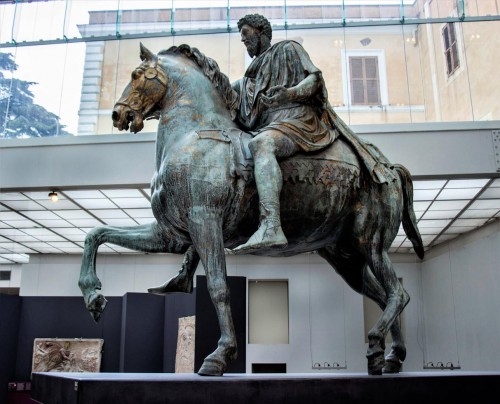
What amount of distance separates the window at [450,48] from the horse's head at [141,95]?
36.5 feet

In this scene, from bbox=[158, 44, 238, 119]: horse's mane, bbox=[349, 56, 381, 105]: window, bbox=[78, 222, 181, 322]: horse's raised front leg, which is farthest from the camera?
bbox=[349, 56, 381, 105]: window

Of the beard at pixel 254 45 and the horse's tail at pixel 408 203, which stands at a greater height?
the beard at pixel 254 45

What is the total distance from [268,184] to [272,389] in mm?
1164

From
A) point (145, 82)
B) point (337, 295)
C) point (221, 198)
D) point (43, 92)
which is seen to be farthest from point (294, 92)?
point (337, 295)

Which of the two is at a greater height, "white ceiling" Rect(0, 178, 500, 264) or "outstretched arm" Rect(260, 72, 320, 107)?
"white ceiling" Rect(0, 178, 500, 264)

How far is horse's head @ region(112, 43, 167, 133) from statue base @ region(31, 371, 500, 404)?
1.66 meters

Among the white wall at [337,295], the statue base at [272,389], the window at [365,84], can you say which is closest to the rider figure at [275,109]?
the statue base at [272,389]

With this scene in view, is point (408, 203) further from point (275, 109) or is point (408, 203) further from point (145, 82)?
point (145, 82)

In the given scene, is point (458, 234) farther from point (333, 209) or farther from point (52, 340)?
point (333, 209)

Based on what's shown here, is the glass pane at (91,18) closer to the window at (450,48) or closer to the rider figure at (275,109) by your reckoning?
the window at (450,48)

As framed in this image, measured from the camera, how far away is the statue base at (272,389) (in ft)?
9.66

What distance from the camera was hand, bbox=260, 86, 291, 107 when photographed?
150 inches

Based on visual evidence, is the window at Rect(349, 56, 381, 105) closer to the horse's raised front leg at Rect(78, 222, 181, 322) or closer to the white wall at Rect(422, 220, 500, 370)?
the white wall at Rect(422, 220, 500, 370)

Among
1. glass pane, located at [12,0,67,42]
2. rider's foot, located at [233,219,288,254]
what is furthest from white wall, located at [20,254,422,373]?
rider's foot, located at [233,219,288,254]
